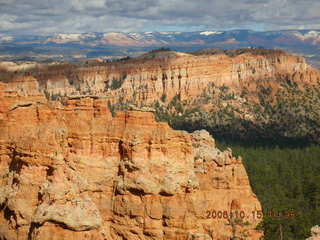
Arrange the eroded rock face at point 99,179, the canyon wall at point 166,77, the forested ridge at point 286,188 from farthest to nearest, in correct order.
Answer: the canyon wall at point 166,77 < the forested ridge at point 286,188 < the eroded rock face at point 99,179

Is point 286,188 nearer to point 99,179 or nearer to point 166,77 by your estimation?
point 99,179

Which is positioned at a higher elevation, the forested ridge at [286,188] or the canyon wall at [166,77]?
the canyon wall at [166,77]

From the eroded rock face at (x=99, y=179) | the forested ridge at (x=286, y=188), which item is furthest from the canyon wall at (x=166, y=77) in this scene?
the eroded rock face at (x=99, y=179)

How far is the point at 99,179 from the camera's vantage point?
33.7 meters

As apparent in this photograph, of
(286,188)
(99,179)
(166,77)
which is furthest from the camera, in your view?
(166,77)

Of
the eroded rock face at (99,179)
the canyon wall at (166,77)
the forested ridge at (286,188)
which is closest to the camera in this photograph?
the eroded rock face at (99,179)

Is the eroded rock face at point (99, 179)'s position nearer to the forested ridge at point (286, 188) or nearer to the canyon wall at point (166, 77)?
the forested ridge at point (286, 188)

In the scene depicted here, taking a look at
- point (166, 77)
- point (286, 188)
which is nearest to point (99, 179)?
point (286, 188)

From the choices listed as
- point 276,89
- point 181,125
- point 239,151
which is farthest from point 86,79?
point 239,151

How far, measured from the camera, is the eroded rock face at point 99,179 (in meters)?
31.7

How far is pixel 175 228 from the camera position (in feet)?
106

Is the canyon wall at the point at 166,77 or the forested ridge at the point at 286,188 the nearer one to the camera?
the forested ridge at the point at 286,188

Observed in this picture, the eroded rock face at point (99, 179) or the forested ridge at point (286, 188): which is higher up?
the eroded rock face at point (99, 179)

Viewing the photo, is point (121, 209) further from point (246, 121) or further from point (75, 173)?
point (246, 121)
